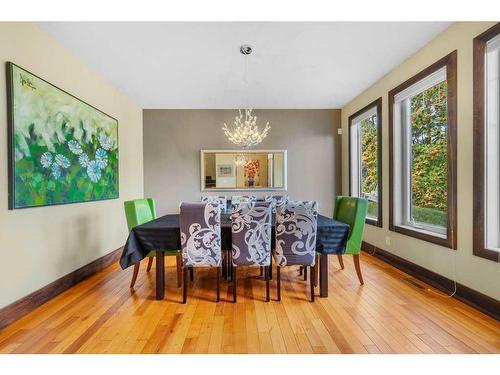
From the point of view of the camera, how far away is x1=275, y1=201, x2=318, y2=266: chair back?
7.95ft

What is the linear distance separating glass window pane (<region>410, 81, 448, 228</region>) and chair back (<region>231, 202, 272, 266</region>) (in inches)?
77.7

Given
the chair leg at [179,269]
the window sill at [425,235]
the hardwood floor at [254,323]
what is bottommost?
the hardwood floor at [254,323]

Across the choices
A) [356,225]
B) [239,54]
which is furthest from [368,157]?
[239,54]

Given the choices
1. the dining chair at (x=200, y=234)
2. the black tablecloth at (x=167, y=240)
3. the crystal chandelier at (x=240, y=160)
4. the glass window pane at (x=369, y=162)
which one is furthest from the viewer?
the crystal chandelier at (x=240, y=160)

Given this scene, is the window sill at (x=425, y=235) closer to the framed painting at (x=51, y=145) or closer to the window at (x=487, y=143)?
the window at (x=487, y=143)

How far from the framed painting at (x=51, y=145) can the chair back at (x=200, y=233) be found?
1.36m

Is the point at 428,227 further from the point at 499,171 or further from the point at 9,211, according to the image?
the point at 9,211

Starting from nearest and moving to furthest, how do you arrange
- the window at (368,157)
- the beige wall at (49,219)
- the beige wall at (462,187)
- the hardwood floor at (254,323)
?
the hardwood floor at (254,323)
the beige wall at (49,219)
the beige wall at (462,187)
the window at (368,157)

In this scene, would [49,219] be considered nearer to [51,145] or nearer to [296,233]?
[51,145]

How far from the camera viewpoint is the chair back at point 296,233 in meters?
2.42

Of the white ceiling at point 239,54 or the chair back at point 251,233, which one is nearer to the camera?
the chair back at point 251,233

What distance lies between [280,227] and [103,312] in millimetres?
1756

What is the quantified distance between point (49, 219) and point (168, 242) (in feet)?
4.04

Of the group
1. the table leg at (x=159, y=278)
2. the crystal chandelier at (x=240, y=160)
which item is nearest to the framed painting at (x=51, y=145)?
the table leg at (x=159, y=278)
